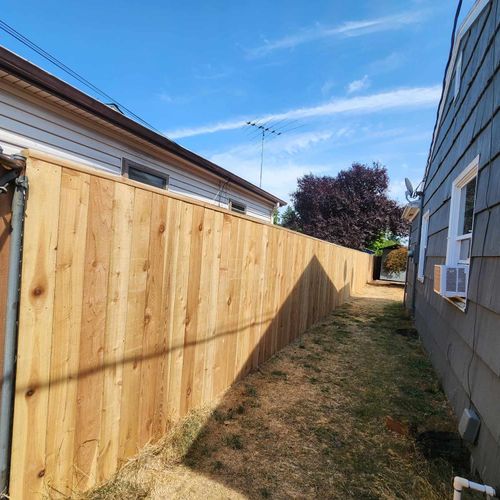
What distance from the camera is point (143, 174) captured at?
4.93 meters

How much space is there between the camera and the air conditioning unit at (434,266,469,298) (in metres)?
2.93

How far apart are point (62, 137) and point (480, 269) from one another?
4329mm

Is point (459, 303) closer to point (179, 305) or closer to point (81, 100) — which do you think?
point (179, 305)

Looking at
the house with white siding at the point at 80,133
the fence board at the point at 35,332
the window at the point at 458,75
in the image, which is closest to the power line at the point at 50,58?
the house with white siding at the point at 80,133

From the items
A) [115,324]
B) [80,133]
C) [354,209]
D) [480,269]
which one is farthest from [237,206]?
[354,209]

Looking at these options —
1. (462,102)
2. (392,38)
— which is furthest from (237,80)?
(462,102)

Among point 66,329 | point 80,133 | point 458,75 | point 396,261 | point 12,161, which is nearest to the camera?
A: point 12,161

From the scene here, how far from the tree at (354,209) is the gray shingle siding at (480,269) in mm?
17615

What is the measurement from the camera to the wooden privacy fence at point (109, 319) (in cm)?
142

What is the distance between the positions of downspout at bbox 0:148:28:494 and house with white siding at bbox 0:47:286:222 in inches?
92.9

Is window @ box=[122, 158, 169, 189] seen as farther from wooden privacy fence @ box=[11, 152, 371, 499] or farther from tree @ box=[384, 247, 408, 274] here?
tree @ box=[384, 247, 408, 274]

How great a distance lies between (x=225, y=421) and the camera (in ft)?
8.88

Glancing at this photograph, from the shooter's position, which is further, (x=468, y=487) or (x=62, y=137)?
(x=62, y=137)

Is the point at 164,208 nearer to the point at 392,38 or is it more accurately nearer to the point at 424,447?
the point at 424,447
